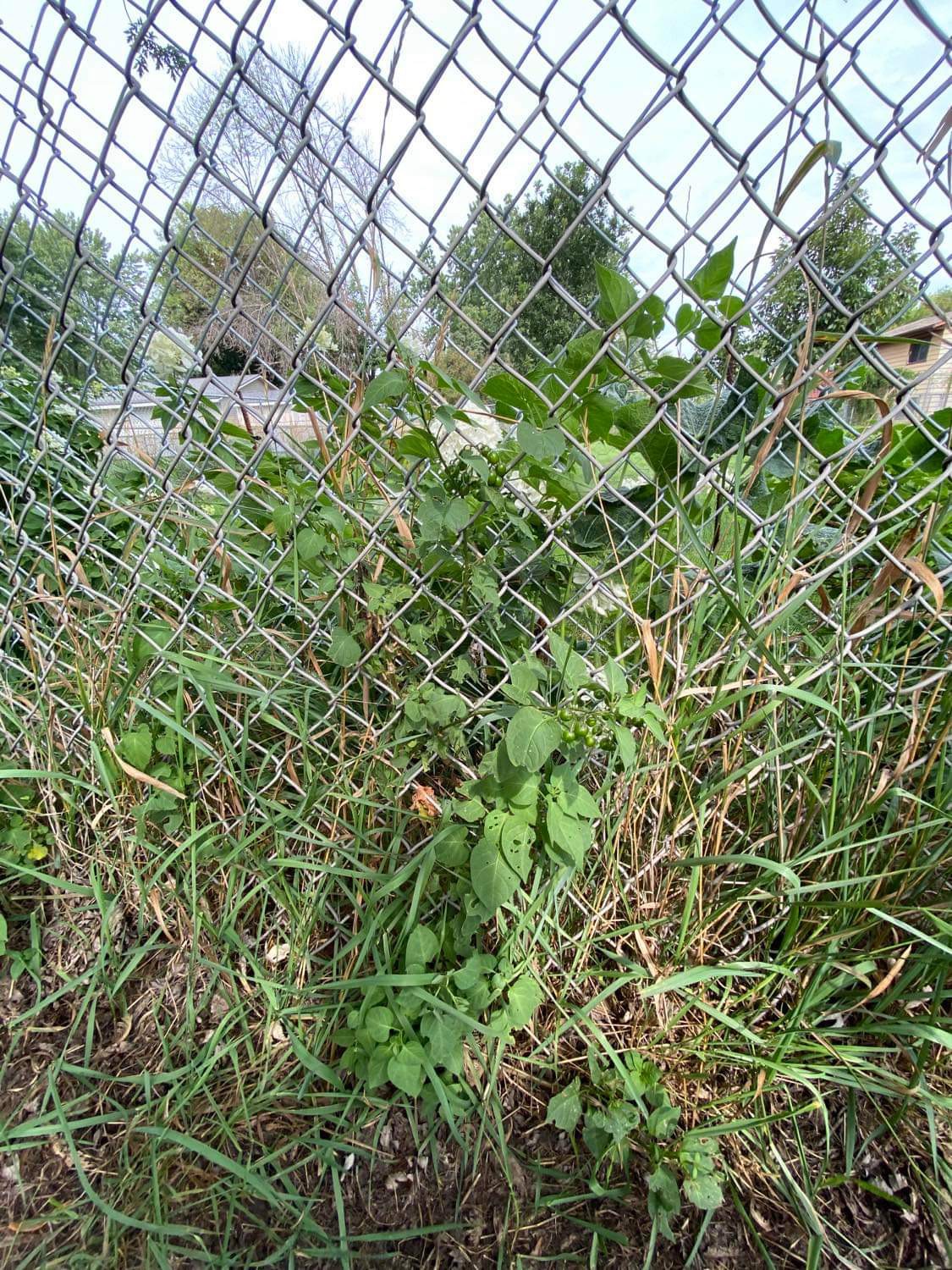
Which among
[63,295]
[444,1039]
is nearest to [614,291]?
[63,295]

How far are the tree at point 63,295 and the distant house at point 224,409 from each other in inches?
3.5

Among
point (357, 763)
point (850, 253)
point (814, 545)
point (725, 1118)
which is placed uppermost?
point (850, 253)

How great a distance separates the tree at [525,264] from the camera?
3.08 ft

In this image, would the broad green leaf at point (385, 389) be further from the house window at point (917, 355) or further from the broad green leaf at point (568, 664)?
the house window at point (917, 355)

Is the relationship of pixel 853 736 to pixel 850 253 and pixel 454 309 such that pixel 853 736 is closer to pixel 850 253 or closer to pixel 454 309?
pixel 850 253

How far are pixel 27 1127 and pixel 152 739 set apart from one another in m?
0.67

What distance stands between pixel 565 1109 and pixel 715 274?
1.34 metres

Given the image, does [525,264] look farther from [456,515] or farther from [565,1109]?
[565,1109]

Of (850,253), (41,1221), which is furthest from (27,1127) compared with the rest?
(850,253)

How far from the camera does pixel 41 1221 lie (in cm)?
94

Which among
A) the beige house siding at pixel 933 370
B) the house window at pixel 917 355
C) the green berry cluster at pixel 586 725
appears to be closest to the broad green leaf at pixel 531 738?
the green berry cluster at pixel 586 725

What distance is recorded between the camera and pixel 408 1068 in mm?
933

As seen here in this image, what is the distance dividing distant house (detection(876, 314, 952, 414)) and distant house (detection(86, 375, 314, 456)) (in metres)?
0.93

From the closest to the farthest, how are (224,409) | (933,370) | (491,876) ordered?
(933,370)
(491,876)
(224,409)
